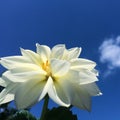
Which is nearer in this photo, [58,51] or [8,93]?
[8,93]

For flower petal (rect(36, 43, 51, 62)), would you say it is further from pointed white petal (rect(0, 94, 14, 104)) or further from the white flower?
pointed white petal (rect(0, 94, 14, 104))

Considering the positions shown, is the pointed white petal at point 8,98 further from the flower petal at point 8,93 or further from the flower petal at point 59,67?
the flower petal at point 59,67

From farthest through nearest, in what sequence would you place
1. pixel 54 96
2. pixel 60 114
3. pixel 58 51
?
1. pixel 58 51
2. pixel 60 114
3. pixel 54 96

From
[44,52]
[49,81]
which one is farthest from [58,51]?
[49,81]

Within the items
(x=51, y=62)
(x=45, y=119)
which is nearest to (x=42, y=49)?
(x=51, y=62)

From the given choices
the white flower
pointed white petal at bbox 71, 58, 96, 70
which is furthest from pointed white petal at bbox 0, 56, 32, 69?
pointed white petal at bbox 71, 58, 96, 70

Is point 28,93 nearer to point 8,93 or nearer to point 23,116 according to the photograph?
point 8,93

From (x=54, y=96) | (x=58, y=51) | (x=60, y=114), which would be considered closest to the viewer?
(x=54, y=96)
